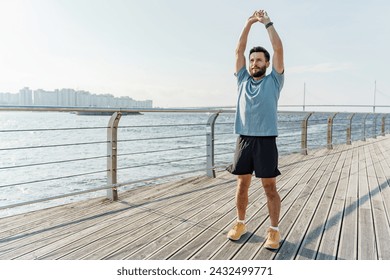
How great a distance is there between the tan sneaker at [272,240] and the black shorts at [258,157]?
1.23 feet

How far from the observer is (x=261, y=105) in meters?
1.75

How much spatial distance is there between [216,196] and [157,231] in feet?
3.42

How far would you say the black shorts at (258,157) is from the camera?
1.77 m

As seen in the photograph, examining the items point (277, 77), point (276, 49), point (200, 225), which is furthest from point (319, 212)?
point (276, 49)

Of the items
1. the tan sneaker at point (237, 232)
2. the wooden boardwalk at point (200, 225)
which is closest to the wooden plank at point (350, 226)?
Result: the wooden boardwalk at point (200, 225)

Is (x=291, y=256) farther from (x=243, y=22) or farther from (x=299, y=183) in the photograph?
(x=299, y=183)

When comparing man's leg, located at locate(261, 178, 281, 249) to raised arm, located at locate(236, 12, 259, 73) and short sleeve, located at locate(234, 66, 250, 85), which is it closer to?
short sleeve, located at locate(234, 66, 250, 85)

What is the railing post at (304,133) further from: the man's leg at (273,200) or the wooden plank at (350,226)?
the man's leg at (273,200)

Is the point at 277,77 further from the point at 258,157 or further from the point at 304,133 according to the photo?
the point at 304,133

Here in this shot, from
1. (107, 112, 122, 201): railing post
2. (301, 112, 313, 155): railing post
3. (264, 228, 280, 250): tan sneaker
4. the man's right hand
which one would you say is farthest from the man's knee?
(301, 112, 313, 155): railing post

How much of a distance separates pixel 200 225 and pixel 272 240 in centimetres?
57

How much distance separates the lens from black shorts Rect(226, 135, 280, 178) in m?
1.77

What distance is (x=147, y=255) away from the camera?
1.74 metres
